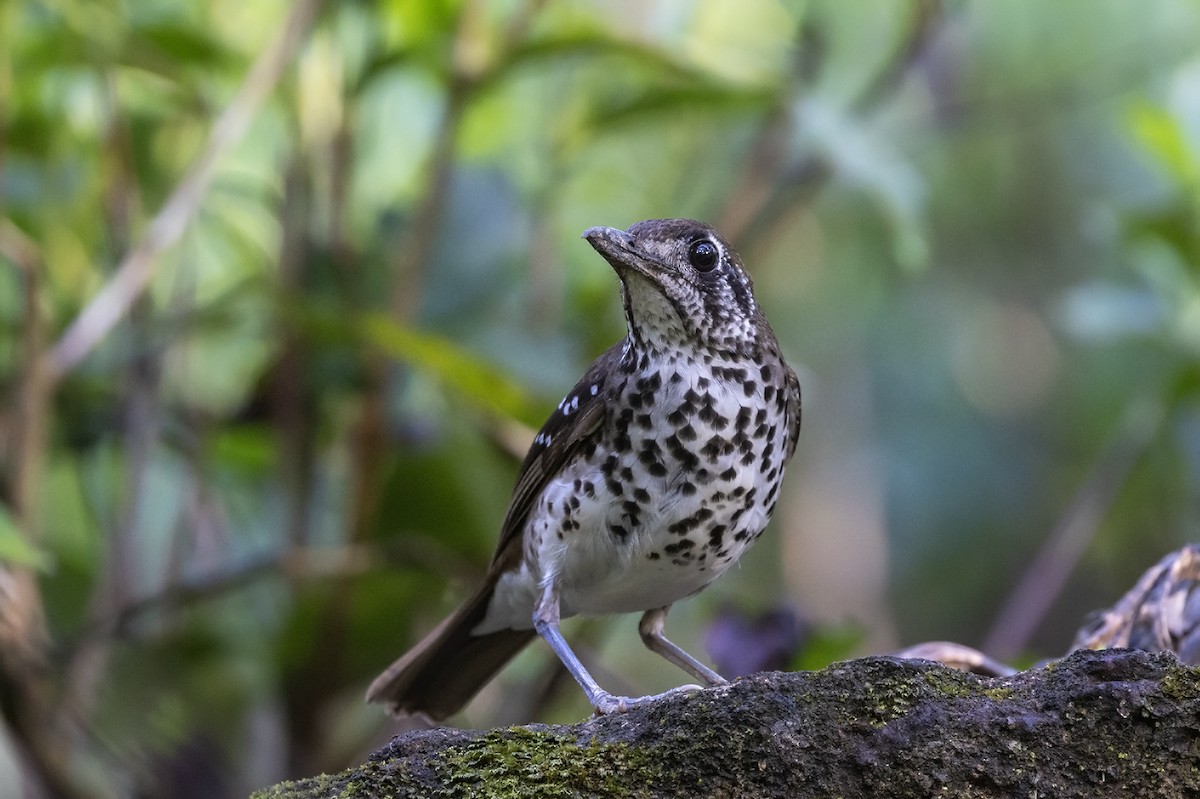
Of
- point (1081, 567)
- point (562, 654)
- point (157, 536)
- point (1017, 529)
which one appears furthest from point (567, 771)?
point (1017, 529)

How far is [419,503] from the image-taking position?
4648mm

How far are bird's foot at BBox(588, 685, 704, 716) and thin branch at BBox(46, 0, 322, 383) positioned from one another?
2.24 m

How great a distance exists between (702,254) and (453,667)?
3.66 feet

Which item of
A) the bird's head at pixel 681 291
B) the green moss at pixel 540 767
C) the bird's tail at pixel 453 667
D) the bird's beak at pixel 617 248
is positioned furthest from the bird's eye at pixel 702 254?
the green moss at pixel 540 767

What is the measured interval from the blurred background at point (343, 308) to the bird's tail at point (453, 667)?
55 cm

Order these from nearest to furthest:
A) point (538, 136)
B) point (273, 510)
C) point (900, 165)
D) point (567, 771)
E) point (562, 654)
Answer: point (567, 771) → point (562, 654) → point (900, 165) → point (273, 510) → point (538, 136)

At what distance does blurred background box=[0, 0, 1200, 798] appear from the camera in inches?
167

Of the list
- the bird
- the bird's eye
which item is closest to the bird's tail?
the bird

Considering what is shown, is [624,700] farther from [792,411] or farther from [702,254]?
[702,254]

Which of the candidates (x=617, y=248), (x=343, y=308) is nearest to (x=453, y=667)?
(x=617, y=248)

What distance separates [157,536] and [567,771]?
3705mm

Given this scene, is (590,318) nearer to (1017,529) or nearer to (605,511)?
(605,511)

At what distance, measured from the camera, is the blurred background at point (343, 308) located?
13.9 feet

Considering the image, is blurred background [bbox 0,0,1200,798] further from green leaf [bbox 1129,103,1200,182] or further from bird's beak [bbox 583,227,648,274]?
bird's beak [bbox 583,227,648,274]
